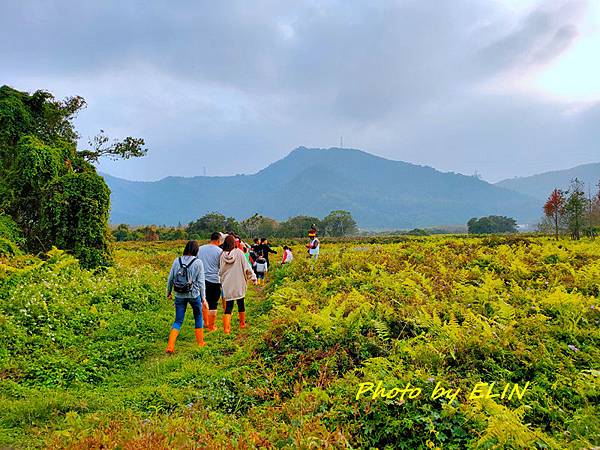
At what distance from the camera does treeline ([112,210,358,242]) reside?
239 feet

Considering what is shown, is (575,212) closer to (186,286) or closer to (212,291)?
(212,291)

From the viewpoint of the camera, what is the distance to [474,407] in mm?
4438

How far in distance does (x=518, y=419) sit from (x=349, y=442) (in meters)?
1.82

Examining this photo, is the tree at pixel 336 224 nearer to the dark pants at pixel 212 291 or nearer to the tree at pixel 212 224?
the tree at pixel 212 224

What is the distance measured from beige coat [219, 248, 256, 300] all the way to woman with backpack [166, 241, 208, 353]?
1.19 m

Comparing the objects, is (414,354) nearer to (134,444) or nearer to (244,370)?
(244,370)

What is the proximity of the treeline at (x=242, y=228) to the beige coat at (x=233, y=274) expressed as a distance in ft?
175

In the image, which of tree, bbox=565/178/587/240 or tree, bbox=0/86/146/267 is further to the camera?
tree, bbox=565/178/587/240

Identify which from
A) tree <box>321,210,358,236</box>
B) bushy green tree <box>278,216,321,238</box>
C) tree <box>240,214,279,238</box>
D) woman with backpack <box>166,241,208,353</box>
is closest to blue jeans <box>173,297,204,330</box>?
woman with backpack <box>166,241,208,353</box>

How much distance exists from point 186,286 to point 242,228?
98.9 metres

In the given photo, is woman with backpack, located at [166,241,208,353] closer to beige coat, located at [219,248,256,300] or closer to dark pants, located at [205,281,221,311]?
dark pants, located at [205,281,221,311]

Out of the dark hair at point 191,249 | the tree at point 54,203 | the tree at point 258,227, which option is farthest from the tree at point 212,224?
the dark hair at point 191,249

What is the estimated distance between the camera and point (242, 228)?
106375mm

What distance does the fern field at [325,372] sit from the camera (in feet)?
14.3
